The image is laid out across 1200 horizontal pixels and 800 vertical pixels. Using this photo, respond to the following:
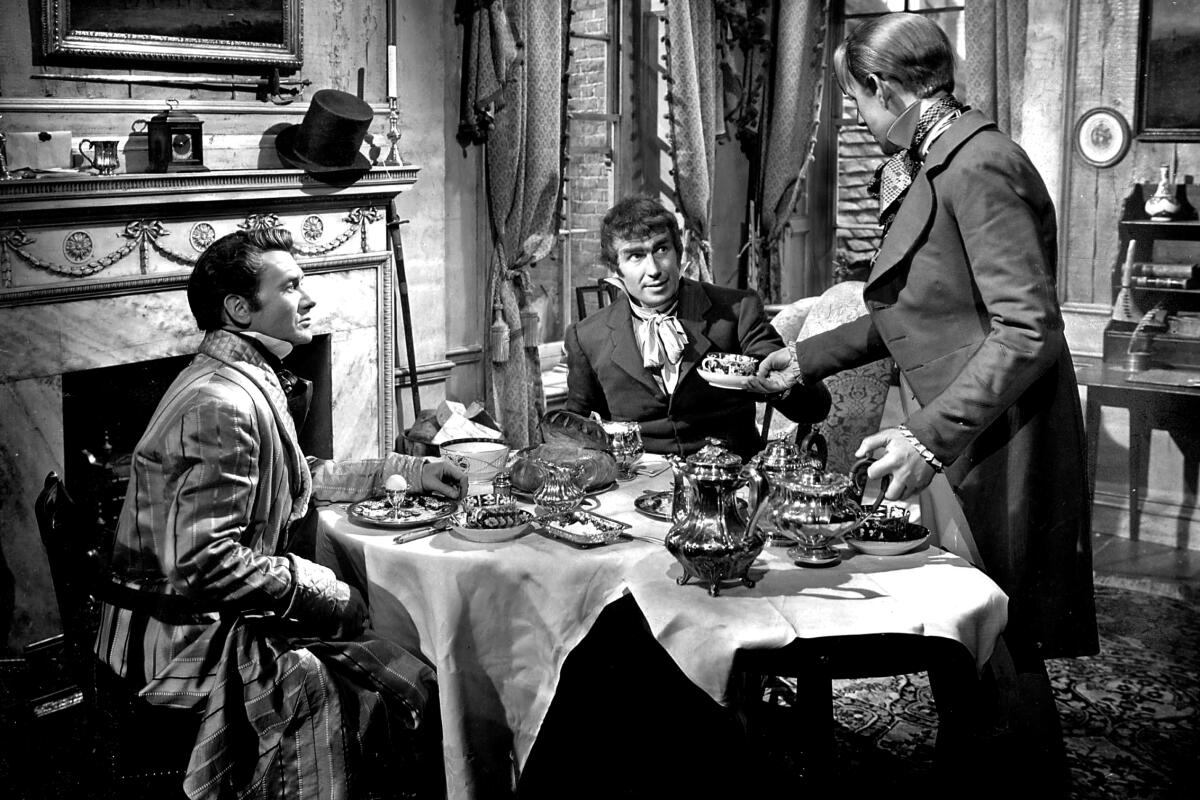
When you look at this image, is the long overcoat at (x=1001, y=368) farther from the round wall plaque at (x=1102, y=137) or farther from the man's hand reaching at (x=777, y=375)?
the round wall plaque at (x=1102, y=137)

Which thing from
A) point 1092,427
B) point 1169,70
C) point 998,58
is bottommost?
point 1092,427

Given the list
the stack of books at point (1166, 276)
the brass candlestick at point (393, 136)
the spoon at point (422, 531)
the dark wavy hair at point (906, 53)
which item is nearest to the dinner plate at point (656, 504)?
the spoon at point (422, 531)

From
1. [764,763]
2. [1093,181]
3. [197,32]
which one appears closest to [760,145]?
[1093,181]

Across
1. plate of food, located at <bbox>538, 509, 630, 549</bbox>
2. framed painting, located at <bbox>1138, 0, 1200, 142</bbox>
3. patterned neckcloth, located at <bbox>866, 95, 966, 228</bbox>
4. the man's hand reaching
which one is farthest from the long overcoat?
framed painting, located at <bbox>1138, 0, 1200, 142</bbox>

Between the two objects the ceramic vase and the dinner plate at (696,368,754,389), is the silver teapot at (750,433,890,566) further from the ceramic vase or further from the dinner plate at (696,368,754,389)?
the ceramic vase

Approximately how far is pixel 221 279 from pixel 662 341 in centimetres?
134

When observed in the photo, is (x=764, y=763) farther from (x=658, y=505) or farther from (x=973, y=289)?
(x=973, y=289)

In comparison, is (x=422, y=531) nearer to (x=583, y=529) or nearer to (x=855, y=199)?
Answer: (x=583, y=529)

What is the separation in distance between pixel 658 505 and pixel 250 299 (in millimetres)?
1003

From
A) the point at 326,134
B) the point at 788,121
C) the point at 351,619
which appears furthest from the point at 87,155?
the point at 788,121

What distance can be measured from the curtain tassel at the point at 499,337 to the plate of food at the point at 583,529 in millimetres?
2843

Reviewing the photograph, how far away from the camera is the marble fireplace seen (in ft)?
11.8

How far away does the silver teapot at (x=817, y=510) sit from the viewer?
2287 millimetres

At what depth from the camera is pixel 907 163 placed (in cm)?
245
